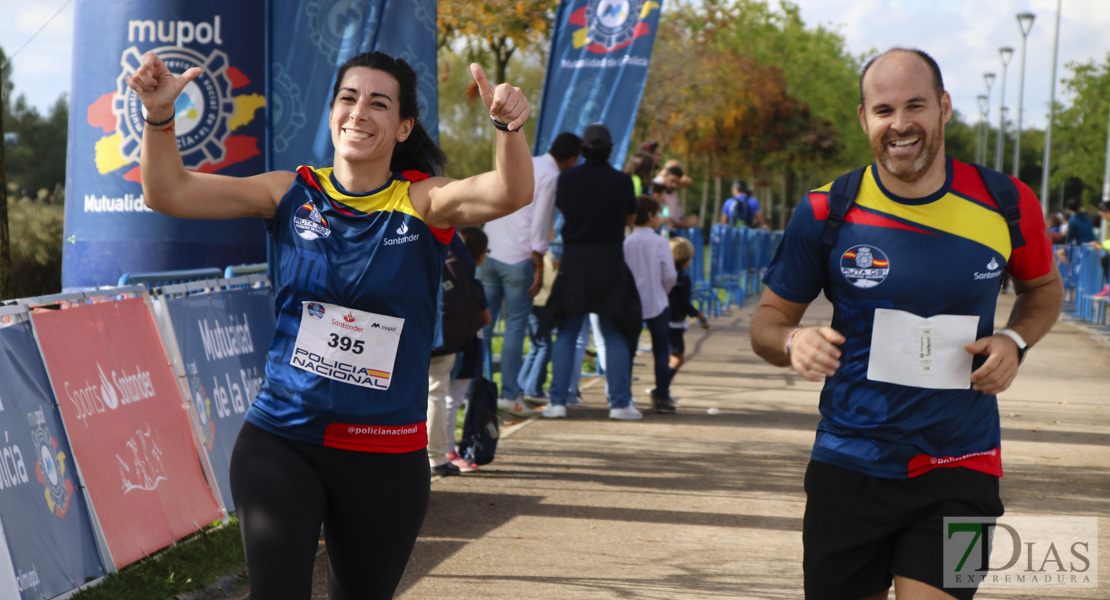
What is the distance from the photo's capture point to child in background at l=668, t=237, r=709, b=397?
1087 cm

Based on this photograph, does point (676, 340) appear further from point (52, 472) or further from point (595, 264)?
point (52, 472)

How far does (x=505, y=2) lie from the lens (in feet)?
45.8

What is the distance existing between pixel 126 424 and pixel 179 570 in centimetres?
73

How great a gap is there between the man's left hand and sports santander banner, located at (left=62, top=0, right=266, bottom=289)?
17.4ft

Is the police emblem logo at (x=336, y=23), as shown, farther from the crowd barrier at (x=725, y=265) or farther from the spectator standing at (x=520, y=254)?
the crowd barrier at (x=725, y=265)

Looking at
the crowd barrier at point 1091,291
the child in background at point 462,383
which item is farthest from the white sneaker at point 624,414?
the crowd barrier at point 1091,291

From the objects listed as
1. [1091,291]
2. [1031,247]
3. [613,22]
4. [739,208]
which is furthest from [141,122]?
Answer: [1091,291]

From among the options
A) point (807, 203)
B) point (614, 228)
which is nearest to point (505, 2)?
point (614, 228)

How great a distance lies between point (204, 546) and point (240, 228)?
255cm

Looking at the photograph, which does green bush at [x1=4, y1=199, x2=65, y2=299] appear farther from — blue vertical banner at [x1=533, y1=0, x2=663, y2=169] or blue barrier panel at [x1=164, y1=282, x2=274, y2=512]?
blue barrier panel at [x1=164, y1=282, x2=274, y2=512]

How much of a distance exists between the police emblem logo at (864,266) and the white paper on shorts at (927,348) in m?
0.09

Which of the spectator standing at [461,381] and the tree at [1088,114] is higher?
the tree at [1088,114]

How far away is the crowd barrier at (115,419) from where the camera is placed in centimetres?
468

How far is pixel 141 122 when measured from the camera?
725cm
